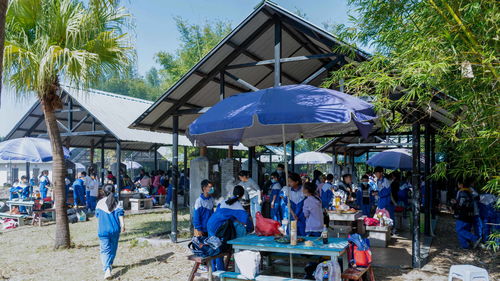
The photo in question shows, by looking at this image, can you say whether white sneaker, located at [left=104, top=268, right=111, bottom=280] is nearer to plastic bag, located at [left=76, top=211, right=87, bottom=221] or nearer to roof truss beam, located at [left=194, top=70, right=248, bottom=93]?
roof truss beam, located at [left=194, top=70, right=248, bottom=93]

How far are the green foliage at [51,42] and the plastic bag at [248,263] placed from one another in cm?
446

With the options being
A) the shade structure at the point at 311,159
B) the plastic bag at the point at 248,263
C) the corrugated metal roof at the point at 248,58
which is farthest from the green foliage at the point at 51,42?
the shade structure at the point at 311,159

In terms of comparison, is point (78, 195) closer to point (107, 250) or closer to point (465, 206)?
point (107, 250)

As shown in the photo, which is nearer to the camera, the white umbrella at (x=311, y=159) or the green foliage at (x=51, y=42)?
the green foliage at (x=51, y=42)

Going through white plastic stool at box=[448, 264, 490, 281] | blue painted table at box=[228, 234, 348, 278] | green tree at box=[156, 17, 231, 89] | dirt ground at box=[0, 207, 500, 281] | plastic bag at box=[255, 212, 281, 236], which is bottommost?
dirt ground at box=[0, 207, 500, 281]

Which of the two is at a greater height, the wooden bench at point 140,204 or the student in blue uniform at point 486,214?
the student in blue uniform at point 486,214

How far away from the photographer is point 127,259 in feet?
25.0

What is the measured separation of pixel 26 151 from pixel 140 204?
4693mm

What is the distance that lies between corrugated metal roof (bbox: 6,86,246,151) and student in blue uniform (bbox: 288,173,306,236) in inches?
344

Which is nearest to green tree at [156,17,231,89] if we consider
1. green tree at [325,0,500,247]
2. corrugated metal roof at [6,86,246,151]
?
corrugated metal roof at [6,86,246,151]

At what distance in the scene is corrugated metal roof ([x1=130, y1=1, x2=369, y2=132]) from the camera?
760cm

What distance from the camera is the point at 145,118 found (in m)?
9.44

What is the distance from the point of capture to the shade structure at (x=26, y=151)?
12641mm

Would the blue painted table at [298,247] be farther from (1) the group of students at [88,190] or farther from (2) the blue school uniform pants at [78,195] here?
(1) the group of students at [88,190]
